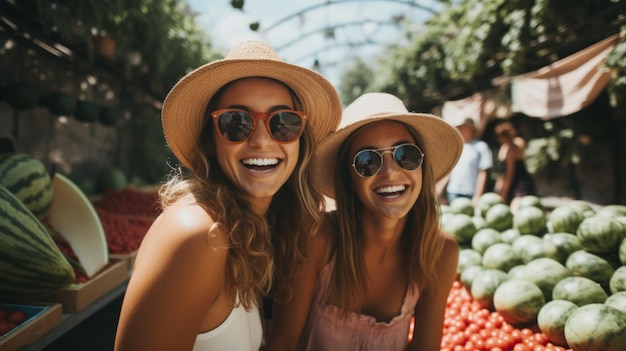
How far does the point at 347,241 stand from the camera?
193cm

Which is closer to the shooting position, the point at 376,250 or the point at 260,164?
the point at 260,164

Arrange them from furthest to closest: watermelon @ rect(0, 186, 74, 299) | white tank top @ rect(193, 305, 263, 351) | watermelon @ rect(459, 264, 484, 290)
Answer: watermelon @ rect(459, 264, 484, 290)
watermelon @ rect(0, 186, 74, 299)
white tank top @ rect(193, 305, 263, 351)

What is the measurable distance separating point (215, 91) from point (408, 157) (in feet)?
3.25

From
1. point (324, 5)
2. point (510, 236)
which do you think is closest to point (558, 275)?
point (510, 236)

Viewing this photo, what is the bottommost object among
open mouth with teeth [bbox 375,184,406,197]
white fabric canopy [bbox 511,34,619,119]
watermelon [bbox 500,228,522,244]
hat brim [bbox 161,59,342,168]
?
watermelon [bbox 500,228,522,244]

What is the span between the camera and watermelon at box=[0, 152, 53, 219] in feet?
8.26

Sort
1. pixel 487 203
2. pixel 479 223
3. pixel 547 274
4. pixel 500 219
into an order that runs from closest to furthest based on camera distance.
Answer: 1. pixel 547 274
2. pixel 500 219
3. pixel 479 223
4. pixel 487 203

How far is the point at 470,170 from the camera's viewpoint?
5887 millimetres

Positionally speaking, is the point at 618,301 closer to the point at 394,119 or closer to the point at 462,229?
the point at 462,229

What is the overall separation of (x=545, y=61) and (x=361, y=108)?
740 cm

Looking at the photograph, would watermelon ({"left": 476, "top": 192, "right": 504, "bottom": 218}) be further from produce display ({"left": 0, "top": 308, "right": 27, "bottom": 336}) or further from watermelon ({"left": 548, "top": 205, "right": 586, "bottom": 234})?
produce display ({"left": 0, "top": 308, "right": 27, "bottom": 336})

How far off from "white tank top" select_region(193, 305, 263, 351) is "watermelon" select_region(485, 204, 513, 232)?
7.82 feet

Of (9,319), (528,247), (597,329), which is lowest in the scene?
(9,319)

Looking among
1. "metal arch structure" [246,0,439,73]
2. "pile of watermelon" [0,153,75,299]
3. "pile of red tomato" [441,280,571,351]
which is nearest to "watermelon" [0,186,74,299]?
"pile of watermelon" [0,153,75,299]
